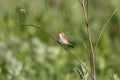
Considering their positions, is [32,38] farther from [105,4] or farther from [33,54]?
[105,4]

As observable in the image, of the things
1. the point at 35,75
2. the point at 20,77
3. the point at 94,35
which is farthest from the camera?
the point at 94,35

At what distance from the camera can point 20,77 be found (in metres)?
4.71

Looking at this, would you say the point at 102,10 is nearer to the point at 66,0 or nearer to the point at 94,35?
the point at 66,0

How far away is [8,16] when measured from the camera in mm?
6875

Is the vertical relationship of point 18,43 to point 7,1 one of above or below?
above

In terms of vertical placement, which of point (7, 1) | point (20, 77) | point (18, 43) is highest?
point (20, 77)

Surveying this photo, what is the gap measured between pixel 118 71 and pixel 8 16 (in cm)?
208

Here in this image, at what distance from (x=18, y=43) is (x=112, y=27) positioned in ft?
4.75

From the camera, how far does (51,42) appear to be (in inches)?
248

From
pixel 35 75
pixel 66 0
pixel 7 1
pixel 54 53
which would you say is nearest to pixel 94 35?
pixel 54 53

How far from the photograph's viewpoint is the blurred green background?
505cm

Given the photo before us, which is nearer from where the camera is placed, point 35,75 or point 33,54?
point 35,75

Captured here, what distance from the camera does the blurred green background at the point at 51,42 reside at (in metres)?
5.05

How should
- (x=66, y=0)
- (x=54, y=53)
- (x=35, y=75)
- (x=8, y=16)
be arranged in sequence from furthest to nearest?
(x=66, y=0) → (x=8, y=16) → (x=54, y=53) → (x=35, y=75)
